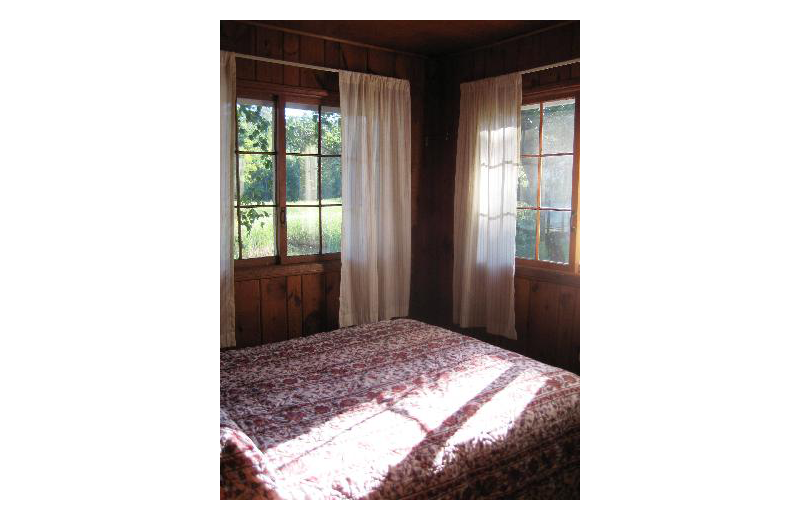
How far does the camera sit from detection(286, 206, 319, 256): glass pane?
3.98m

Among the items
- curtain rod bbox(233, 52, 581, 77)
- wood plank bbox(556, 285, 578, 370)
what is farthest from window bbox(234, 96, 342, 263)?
A: wood plank bbox(556, 285, 578, 370)

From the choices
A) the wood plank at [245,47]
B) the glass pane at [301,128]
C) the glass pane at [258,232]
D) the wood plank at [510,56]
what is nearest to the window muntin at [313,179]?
the glass pane at [301,128]

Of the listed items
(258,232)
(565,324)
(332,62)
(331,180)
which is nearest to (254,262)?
(258,232)

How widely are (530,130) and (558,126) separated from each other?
218 mm

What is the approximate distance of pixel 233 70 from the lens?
347 centimetres

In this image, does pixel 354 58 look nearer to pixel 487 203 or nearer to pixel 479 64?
pixel 479 64

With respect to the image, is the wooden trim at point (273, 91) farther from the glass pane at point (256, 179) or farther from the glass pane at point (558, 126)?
the glass pane at point (558, 126)

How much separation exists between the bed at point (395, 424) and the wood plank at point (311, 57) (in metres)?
1.98

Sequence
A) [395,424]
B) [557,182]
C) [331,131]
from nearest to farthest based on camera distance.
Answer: [395,424] → [557,182] → [331,131]

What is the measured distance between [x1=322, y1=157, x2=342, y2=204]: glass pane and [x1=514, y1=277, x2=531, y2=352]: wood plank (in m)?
1.44

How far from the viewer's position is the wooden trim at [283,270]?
372 centimetres

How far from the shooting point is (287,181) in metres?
3.94
